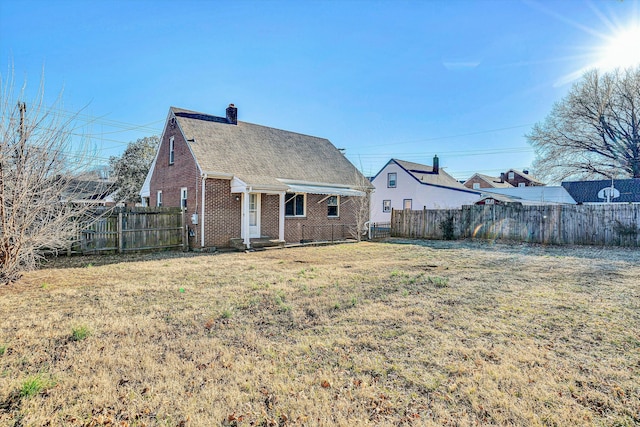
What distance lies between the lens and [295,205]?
632 inches

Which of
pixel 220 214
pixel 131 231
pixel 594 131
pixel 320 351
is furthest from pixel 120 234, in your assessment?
pixel 594 131

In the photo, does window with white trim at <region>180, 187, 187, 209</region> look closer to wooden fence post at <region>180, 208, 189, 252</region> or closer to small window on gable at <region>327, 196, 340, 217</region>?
wooden fence post at <region>180, 208, 189, 252</region>

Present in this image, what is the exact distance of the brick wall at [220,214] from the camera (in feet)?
43.3

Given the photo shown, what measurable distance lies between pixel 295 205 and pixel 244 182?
3486mm

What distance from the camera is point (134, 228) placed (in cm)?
1241

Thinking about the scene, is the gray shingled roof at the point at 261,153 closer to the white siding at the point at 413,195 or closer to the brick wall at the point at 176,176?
the brick wall at the point at 176,176

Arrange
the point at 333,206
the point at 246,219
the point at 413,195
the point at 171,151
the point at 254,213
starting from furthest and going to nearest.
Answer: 1. the point at 413,195
2. the point at 333,206
3. the point at 171,151
4. the point at 254,213
5. the point at 246,219

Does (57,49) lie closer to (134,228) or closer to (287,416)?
(134,228)

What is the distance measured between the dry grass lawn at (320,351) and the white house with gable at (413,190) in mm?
22504

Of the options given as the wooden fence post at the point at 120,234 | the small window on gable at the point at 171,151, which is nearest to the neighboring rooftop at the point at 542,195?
the small window on gable at the point at 171,151

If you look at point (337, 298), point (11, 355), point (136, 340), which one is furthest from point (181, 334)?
point (337, 298)

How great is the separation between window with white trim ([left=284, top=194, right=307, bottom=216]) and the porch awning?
52cm

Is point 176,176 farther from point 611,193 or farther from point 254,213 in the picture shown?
point 611,193

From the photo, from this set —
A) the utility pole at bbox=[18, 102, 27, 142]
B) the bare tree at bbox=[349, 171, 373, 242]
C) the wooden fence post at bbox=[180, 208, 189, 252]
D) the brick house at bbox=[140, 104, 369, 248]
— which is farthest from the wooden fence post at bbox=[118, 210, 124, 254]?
the bare tree at bbox=[349, 171, 373, 242]
